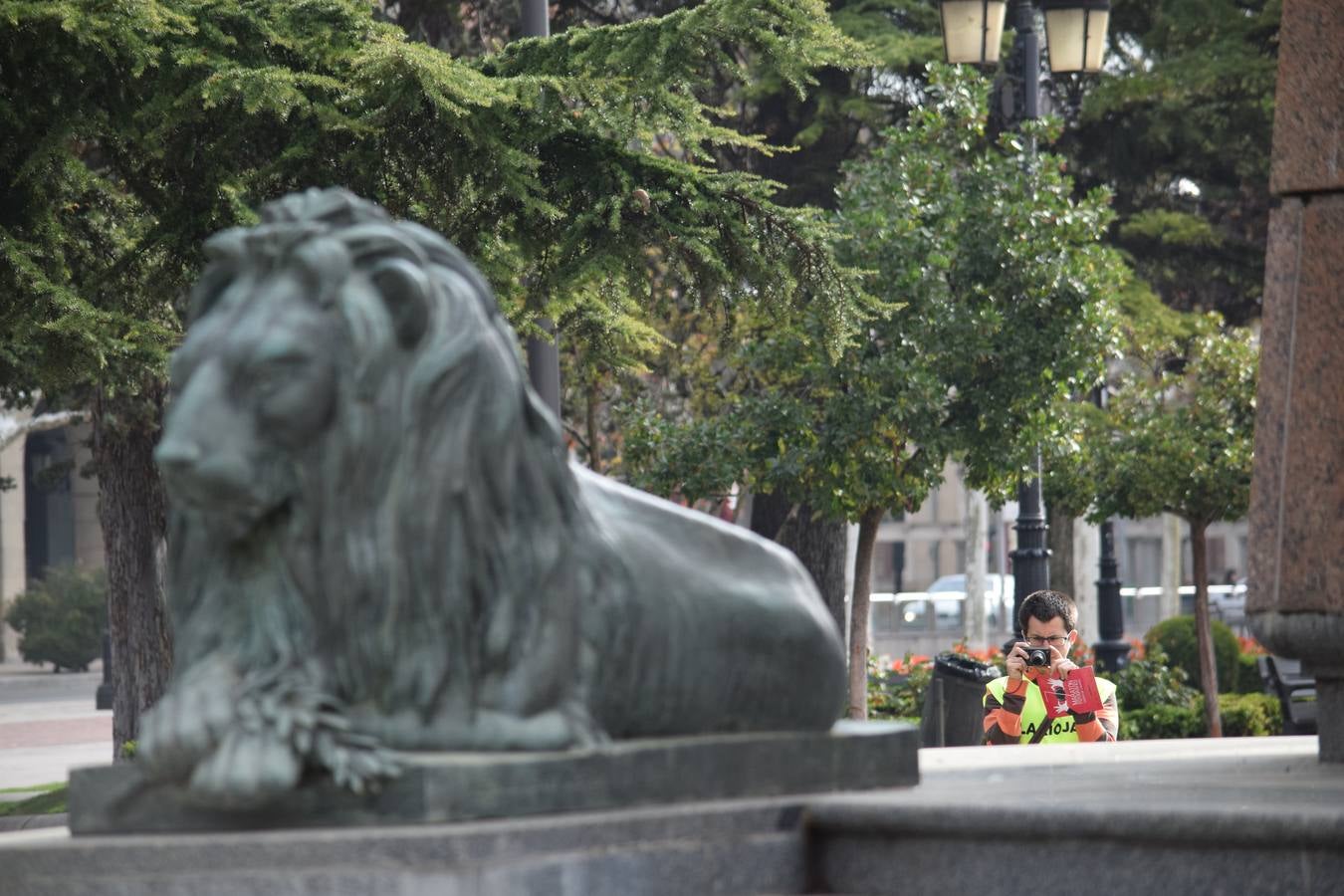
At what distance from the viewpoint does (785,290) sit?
12297 mm

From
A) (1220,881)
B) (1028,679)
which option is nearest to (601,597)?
(1220,881)

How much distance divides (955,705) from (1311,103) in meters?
6.50

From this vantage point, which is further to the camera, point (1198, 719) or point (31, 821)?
point (1198, 719)

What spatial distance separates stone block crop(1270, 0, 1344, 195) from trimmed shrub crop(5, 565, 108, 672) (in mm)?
32452

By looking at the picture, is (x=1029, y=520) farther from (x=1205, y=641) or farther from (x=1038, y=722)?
(x=1038, y=722)

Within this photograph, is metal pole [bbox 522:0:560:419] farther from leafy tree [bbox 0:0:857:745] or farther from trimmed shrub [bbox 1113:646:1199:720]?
trimmed shrub [bbox 1113:646:1199:720]

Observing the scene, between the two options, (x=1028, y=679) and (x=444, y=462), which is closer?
(x=444, y=462)

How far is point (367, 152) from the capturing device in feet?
36.9

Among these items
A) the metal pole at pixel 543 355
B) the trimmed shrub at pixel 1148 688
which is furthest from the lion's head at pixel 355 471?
the trimmed shrub at pixel 1148 688

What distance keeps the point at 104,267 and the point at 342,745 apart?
879cm

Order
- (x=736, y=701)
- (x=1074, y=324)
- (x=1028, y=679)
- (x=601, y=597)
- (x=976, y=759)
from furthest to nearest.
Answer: (x=1074, y=324), (x=1028, y=679), (x=976, y=759), (x=736, y=701), (x=601, y=597)

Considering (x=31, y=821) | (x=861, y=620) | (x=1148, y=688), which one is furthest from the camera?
(x=1148, y=688)

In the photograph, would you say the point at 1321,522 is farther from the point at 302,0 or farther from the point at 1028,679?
the point at 302,0

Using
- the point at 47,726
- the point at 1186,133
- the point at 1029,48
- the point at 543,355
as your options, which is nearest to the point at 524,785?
the point at 543,355
